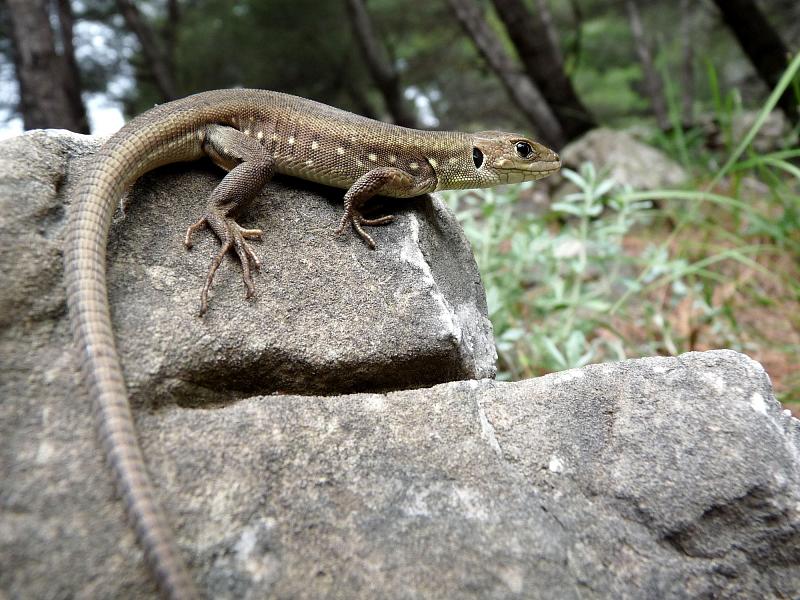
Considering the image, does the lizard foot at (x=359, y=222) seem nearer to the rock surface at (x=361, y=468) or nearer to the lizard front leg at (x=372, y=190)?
the lizard front leg at (x=372, y=190)

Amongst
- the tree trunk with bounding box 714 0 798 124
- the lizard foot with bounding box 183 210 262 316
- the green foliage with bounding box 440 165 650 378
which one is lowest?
the tree trunk with bounding box 714 0 798 124

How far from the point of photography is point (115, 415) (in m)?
1.44

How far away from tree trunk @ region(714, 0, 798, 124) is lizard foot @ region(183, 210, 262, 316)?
6.65 metres

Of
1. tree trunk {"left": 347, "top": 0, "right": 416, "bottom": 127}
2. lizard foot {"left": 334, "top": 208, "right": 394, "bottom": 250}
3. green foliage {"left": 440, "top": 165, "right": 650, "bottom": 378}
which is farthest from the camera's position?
tree trunk {"left": 347, "top": 0, "right": 416, "bottom": 127}

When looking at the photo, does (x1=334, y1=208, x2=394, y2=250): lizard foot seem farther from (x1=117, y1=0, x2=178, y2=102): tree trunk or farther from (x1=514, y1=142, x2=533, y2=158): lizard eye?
(x1=117, y1=0, x2=178, y2=102): tree trunk

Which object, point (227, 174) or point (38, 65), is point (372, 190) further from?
point (38, 65)

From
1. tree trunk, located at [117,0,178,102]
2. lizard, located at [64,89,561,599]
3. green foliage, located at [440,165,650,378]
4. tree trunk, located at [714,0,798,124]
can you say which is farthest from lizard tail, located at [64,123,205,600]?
tree trunk, located at [117,0,178,102]

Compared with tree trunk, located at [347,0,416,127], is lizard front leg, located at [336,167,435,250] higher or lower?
higher

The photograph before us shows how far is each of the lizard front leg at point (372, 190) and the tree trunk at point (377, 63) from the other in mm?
7992

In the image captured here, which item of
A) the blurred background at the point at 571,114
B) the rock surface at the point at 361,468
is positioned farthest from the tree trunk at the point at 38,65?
the rock surface at the point at 361,468

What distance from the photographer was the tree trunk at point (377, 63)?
33.0 ft

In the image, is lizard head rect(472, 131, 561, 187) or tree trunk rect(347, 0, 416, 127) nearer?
lizard head rect(472, 131, 561, 187)

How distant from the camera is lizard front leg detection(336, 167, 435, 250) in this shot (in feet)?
7.37

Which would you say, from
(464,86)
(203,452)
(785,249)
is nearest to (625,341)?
(785,249)
